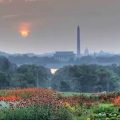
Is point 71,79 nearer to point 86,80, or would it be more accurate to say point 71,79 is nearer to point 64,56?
point 86,80

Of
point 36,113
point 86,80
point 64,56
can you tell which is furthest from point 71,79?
point 36,113

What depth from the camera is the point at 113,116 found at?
1548cm

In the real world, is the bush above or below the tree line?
below

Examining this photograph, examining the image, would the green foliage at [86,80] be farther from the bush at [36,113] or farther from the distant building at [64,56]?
the bush at [36,113]

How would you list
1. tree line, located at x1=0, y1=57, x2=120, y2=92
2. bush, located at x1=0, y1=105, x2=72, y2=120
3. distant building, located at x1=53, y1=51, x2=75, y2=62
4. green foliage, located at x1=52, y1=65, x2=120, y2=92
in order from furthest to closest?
distant building, located at x1=53, y1=51, x2=75, y2=62
green foliage, located at x1=52, y1=65, x2=120, y2=92
tree line, located at x1=0, y1=57, x2=120, y2=92
bush, located at x1=0, y1=105, x2=72, y2=120

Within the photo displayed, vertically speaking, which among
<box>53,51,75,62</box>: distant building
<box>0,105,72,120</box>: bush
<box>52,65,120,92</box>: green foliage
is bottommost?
<box>0,105,72,120</box>: bush

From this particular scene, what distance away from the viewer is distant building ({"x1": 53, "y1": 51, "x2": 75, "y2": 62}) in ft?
183

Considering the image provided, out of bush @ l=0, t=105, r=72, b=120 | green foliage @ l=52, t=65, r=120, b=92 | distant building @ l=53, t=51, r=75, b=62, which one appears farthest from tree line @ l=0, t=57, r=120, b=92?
bush @ l=0, t=105, r=72, b=120

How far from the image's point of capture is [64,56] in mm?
58125

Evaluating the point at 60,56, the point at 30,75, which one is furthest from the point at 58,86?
the point at 60,56

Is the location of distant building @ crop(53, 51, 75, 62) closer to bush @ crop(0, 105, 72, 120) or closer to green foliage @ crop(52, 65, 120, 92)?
green foliage @ crop(52, 65, 120, 92)

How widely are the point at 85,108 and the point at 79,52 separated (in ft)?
146

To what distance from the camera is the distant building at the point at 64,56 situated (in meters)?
55.7

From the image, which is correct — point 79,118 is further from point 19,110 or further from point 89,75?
point 89,75
